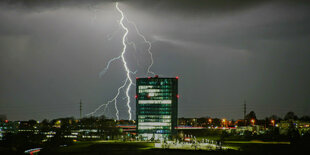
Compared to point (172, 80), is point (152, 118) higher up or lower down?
lower down

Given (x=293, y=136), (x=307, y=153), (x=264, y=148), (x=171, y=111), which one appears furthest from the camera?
(x=171, y=111)

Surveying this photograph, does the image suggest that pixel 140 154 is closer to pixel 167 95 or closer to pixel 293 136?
pixel 293 136

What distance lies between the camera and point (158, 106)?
538ft

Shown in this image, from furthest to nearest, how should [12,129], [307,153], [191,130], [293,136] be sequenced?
[12,129] → [191,130] → [293,136] → [307,153]

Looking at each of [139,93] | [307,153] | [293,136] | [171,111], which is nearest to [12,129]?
[139,93]

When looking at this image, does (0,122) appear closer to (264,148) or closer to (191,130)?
(191,130)

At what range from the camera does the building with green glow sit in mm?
163000

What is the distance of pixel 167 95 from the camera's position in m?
164

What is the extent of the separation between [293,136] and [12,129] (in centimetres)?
15047

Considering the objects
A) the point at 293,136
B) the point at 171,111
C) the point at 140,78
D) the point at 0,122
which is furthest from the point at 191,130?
the point at 0,122

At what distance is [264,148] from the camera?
A: 242 ft

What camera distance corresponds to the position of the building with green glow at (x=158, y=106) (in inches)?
6417

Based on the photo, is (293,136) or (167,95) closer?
(293,136)

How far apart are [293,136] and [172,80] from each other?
74.6 m
